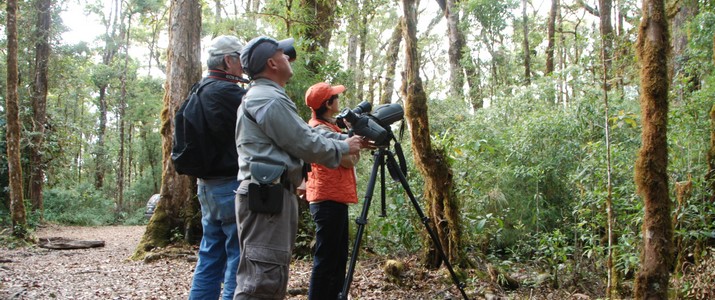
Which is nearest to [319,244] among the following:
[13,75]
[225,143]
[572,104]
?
[225,143]

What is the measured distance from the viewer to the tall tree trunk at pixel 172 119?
7285mm

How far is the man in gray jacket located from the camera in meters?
2.29

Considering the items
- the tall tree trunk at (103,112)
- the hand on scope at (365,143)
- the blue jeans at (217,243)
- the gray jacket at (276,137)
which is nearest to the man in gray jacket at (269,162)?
the gray jacket at (276,137)

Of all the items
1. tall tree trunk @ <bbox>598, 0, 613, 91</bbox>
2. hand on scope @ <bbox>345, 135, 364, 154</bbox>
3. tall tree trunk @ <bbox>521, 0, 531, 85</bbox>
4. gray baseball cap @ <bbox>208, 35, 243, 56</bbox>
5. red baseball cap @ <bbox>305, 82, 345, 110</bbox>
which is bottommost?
hand on scope @ <bbox>345, 135, 364, 154</bbox>

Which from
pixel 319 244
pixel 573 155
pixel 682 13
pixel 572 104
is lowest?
pixel 319 244

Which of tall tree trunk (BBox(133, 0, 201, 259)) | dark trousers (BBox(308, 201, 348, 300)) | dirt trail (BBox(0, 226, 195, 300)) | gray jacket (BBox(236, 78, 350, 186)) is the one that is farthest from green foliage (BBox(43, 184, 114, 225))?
gray jacket (BBox(236, 78, 350, 186))

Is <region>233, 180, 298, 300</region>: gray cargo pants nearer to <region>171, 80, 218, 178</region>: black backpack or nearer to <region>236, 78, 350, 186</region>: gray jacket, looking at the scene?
<region>236, 78, 350, 186</region>: gray jacket

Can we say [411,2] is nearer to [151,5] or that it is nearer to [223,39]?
[223,39]

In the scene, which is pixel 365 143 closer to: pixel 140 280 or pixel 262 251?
pixel 262 251

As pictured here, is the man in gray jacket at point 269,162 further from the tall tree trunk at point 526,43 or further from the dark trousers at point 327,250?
the tall tree trunk at point 526,43

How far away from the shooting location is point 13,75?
31.3 feet

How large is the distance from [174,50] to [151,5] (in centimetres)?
1706

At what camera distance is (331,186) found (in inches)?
135

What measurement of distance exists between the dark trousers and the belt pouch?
44.2 inches
